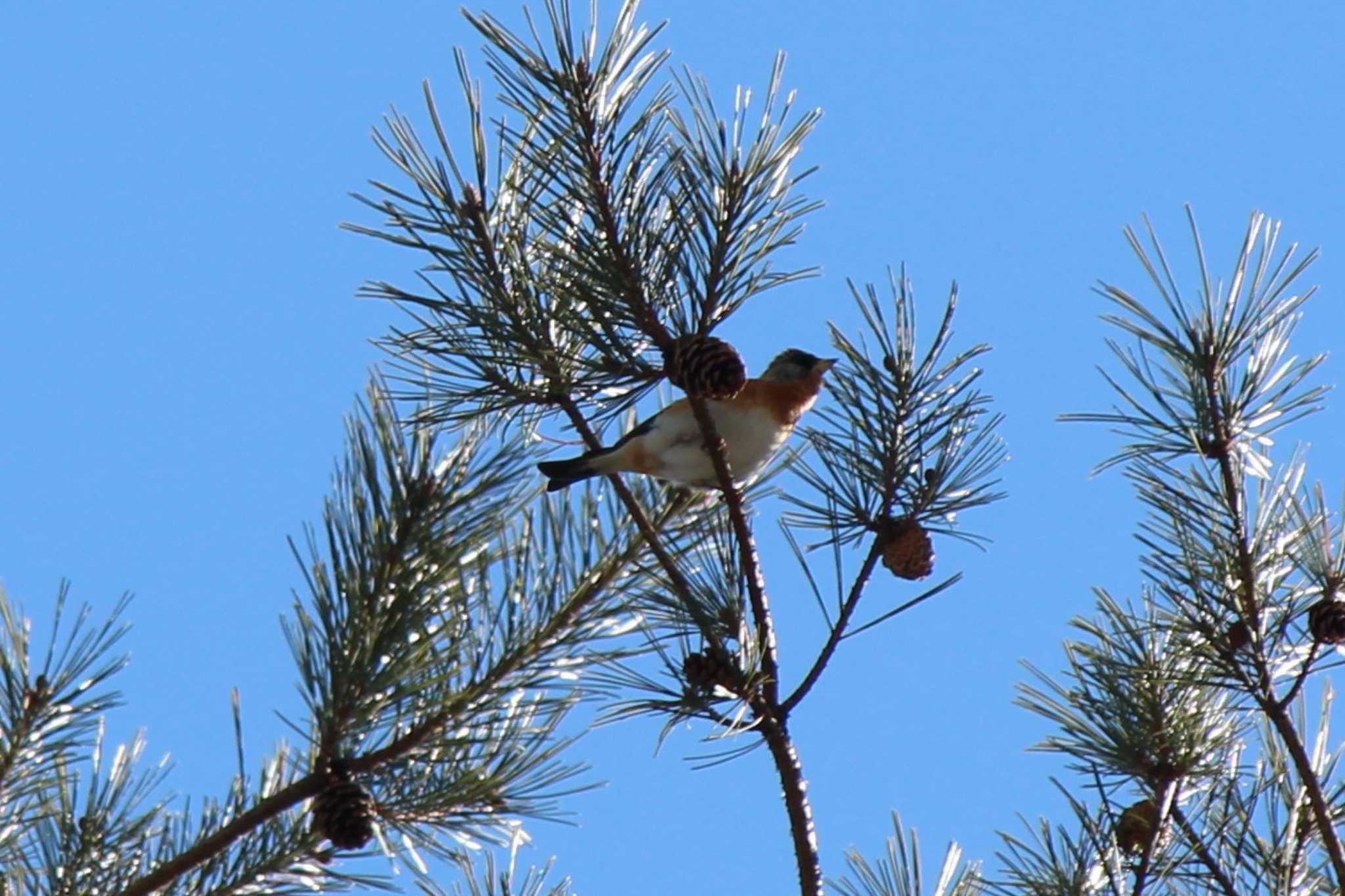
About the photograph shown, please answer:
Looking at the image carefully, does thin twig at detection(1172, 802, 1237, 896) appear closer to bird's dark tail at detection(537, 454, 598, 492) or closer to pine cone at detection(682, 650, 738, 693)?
pine cone at detection(682, 650, 738, 693)

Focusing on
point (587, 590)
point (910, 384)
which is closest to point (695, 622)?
point (587, 590)

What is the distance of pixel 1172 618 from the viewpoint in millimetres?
2119

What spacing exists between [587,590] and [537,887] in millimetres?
488

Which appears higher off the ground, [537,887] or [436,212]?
[436,212]

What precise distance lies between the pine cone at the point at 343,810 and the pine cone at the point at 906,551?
81 centimetres

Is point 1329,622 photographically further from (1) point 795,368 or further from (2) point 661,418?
(1) point 795,368

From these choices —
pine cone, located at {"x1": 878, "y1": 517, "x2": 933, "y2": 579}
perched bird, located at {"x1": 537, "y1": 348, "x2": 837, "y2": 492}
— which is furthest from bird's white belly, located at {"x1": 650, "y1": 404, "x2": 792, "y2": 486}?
pine cone, located at {"x1": 878, "y1": 517, "x2": 933, "y2": 579}

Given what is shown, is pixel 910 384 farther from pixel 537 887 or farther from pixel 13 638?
pixel 13 638

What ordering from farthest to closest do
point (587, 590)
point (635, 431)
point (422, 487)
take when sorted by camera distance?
point (635, 431) < point (587, 590) < point (422, 487)

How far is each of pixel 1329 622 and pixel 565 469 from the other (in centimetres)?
157

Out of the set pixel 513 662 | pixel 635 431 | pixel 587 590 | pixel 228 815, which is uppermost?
pixel 635 431

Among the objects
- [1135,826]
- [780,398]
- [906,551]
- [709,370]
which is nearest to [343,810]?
[709,370]

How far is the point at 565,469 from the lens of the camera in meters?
3.06

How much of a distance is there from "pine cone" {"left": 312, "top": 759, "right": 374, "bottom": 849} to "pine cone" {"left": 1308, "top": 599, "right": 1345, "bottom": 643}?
124 cm
